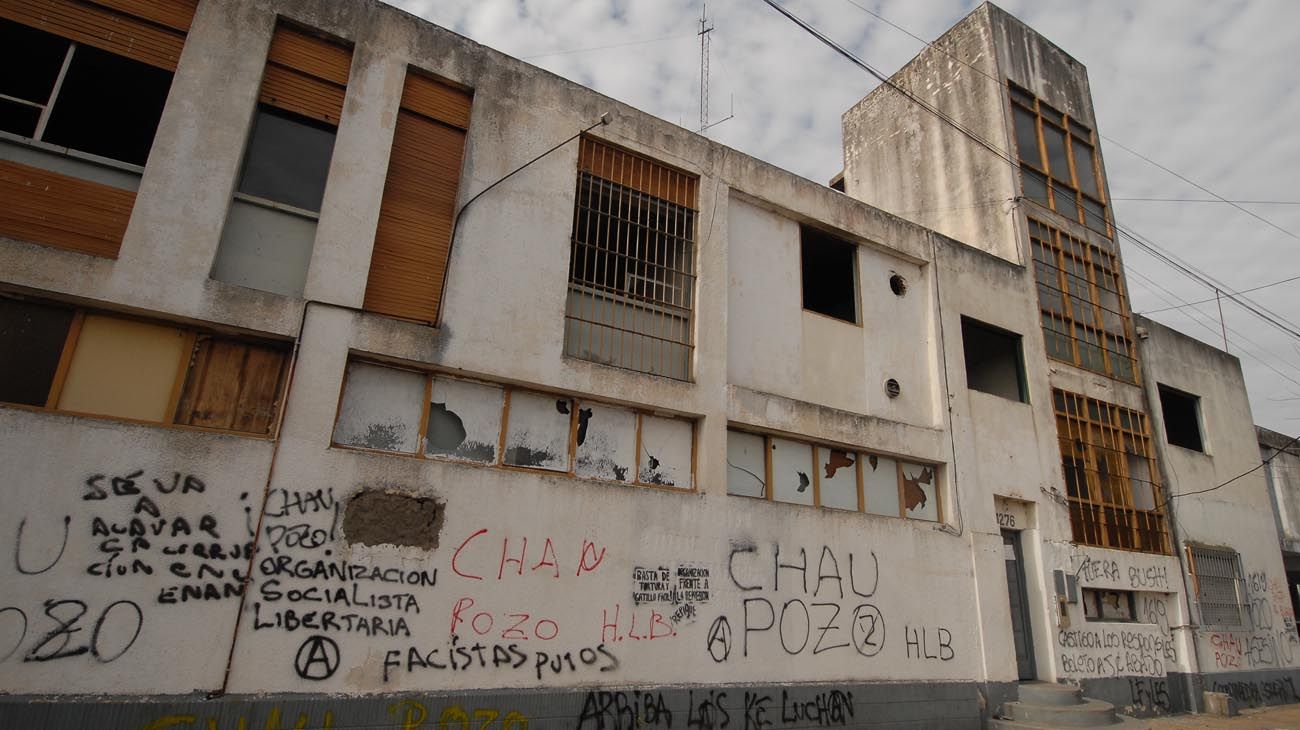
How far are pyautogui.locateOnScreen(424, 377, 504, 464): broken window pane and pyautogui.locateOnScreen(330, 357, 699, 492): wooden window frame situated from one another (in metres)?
0.04

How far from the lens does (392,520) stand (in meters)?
6.77

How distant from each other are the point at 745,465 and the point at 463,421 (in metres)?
3.71

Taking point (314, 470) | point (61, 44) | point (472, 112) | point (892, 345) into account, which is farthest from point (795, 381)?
point (61, 44)

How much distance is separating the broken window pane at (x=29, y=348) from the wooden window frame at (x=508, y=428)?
2.29m

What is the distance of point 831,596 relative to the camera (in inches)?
355

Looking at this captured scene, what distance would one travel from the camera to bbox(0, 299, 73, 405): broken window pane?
233 inches

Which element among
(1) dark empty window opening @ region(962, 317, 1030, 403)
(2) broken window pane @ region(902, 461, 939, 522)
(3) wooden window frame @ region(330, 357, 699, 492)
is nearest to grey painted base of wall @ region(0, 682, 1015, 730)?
(3) wooden window frame @ region(330, 357, 699, 492)

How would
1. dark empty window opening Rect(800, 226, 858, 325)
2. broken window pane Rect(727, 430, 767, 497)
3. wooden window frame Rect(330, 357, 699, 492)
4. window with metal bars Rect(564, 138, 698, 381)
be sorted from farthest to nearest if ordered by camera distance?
dark empty window opening Rect(800, 226, 858, 325)
broken window pane Rect(727, 430, 767, 497)
window with metal bars Rect(564, 138, 698, 381)
wooden window frame Rect(330, 357, 699, 492)

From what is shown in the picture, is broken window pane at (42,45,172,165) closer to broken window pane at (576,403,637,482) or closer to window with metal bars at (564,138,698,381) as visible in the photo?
window with metal bars at (564,138,698,381)

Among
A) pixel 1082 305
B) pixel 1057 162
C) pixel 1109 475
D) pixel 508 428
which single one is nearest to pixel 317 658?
pixel 508 428

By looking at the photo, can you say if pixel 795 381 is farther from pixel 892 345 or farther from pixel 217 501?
pixel 217 501

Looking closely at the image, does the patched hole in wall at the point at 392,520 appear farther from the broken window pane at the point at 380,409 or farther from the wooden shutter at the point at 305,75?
the wooden shutter at the point at 305,75

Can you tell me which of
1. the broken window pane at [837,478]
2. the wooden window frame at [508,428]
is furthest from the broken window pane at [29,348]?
the broken window pane at [837,478]

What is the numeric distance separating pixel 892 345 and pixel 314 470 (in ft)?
27.4
